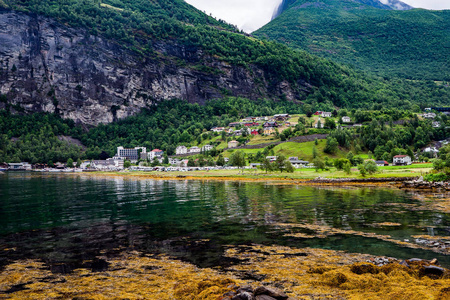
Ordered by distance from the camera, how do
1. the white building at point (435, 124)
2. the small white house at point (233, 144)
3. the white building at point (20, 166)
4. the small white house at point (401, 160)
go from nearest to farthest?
1. the small white house at point (401, 160)
2. the small white house at point (233, 144)
3. the white building at point (435, 124)
4. the white building at point (20, 166)

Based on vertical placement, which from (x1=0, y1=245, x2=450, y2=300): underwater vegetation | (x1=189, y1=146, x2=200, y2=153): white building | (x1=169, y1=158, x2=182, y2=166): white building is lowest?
(x1=0, y1=245, x2=450, y2=300): underwater vegetation

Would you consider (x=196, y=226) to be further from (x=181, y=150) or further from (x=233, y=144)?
(x=181, y=150)

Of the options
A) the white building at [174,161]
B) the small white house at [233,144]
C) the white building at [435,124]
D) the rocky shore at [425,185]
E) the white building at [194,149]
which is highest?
the white building at [435,124]

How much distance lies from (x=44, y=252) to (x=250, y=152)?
432 feet

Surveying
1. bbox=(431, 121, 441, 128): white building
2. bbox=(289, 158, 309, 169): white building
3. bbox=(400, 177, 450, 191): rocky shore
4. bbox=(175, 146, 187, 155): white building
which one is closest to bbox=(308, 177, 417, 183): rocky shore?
bbox=(400, 177, 450, 191): rocky shore

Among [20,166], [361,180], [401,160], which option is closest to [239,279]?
[361,180]

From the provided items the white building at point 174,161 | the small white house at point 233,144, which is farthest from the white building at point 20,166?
the small white house at point 233,144

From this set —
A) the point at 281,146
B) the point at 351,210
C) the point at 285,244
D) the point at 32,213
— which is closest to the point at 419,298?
the point at 285,244

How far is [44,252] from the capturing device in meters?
20.8

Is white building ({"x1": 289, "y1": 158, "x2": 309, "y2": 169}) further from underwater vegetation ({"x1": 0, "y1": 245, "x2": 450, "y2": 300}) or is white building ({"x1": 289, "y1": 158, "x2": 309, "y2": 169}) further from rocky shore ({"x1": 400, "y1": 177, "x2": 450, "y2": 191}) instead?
underwater vegetation ({"x1": 0, "y1": 245, "x2": 450, "y2": 300})

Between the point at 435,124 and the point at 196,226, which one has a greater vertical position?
the point at 435,124

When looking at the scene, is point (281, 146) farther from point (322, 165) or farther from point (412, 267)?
point (412, 267)

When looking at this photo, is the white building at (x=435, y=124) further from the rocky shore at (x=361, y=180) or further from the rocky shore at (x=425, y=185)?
the rocky shore at (x=425, y=185)

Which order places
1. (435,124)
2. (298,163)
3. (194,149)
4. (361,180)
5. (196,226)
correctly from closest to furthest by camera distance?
(196,226) → (361,180) → (298,163) → (435,124) → (194,149)
